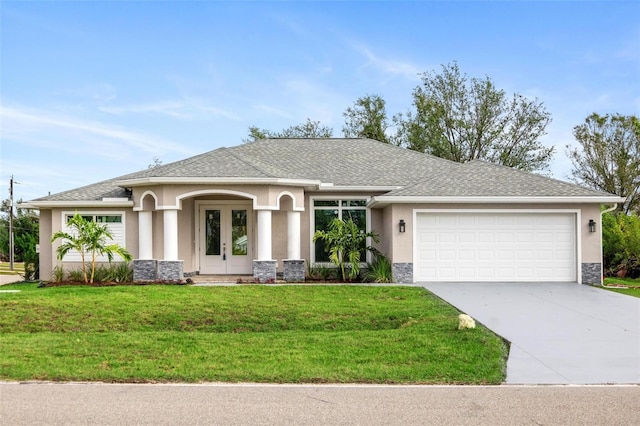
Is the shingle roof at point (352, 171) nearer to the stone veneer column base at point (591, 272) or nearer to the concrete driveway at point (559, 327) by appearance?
the stone veneer column base at point (591, 272)

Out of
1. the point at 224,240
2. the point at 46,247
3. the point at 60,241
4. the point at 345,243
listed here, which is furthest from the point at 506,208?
the point at 46,247

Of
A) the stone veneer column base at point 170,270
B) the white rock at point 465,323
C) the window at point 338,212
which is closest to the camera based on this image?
the white rock at point 465,323

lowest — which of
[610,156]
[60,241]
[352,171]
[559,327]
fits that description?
[559,327]

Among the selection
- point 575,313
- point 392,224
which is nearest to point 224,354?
point 575,313

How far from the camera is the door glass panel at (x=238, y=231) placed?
18.1 metres

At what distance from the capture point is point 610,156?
34469 millimetres

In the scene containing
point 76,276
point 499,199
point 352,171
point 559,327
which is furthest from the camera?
point 352,171

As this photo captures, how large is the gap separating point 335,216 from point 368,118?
71.4 feet

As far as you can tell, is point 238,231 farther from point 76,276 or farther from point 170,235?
point 76,276

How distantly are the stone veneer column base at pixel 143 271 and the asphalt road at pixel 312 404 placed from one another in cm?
1026

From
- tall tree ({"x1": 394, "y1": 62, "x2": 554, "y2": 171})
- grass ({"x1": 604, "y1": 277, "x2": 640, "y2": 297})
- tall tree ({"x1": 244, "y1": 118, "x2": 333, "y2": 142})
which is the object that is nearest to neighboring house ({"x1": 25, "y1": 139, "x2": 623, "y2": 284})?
grass ({"x1": 604, "y1": 277, "x2": 640, "y2": 297})

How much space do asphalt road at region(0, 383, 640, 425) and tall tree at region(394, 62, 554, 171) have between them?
30.7 m

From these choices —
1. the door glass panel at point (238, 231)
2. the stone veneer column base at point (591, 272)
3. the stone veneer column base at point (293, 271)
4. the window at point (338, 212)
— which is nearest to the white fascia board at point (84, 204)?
the door glass panel at point (238, 231)

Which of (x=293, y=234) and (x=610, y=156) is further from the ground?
(x=610, y=156)
